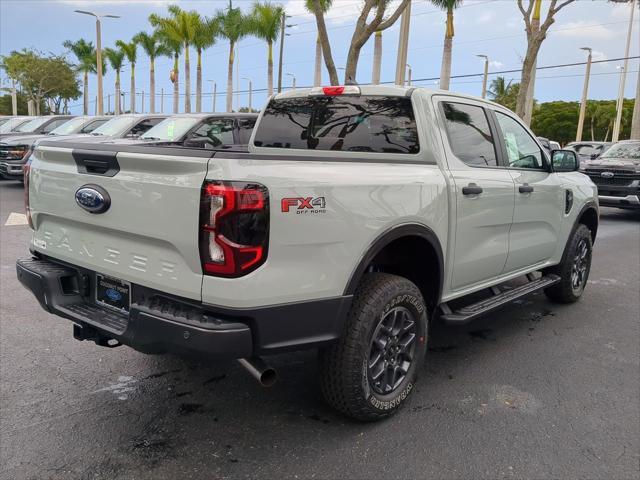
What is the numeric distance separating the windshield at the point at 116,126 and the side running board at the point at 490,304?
9.68 m

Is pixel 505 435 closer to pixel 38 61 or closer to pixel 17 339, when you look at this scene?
pixel 17 339

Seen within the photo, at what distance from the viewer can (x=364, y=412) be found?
3.11 meters

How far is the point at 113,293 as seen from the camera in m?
3.00

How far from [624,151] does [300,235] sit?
46.5 feet

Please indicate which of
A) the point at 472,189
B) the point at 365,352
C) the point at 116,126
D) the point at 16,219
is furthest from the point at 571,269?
the point at 116,126

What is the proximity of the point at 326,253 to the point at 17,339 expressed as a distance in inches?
114

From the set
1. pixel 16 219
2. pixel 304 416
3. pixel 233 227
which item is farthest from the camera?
pixel 16 219

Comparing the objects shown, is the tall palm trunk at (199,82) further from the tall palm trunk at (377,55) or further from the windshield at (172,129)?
the windshield at (172,129)

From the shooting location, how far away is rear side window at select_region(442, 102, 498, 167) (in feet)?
12.8

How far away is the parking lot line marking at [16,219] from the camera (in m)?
9.48

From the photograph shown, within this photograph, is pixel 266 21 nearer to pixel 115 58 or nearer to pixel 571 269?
pixel 115 58

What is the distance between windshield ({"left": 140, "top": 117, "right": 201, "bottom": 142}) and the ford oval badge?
25.4 feet

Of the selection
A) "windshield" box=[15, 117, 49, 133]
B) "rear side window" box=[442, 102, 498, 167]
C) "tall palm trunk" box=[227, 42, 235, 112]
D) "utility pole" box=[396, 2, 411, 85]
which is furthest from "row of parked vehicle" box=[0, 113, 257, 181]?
"tall palm trunk" box=[227, 42, 235, 112]

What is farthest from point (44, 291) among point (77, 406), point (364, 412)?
point (364, 412)
